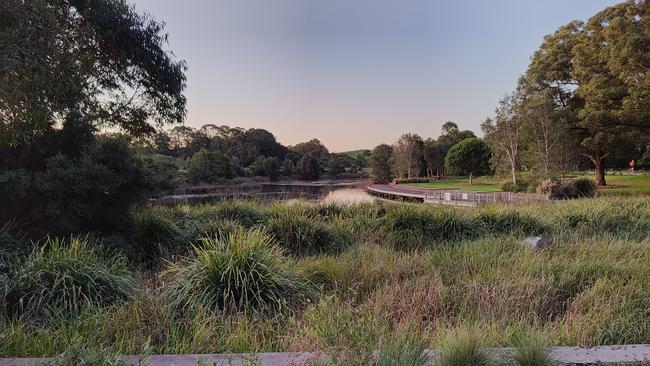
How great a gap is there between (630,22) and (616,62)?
1670mm

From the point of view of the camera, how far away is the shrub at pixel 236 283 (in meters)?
3.32

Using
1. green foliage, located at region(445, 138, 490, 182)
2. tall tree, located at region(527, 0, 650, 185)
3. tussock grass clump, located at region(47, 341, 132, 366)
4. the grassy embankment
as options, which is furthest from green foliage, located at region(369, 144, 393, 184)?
tussock grass clump, located at region(47, 341, 132, 366)

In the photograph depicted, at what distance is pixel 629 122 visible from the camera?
1972 centimetres

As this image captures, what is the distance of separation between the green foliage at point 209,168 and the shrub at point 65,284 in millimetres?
41734

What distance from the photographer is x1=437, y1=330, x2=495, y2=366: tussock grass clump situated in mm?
2010

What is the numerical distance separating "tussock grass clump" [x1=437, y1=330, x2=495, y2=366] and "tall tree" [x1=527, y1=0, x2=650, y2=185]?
62.2 feet

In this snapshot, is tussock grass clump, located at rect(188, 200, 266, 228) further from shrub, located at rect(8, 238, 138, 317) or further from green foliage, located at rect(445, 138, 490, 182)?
green foliage, located at rect(445, 138, 490, 182)

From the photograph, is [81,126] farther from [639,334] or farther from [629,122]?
[629,122]

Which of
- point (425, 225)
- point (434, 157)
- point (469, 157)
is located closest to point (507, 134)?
point (469, 157)

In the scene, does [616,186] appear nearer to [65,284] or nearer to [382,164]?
[65,284]

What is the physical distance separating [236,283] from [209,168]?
4630cm

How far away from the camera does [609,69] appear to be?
64.5 ft

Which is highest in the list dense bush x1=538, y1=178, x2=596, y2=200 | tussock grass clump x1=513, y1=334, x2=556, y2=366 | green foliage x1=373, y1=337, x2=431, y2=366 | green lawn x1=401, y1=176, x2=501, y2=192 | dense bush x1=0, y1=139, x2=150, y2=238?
dense bush x1=0, y1=139, x2=150, y2=238

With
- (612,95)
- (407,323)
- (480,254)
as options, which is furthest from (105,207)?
(612,95)
